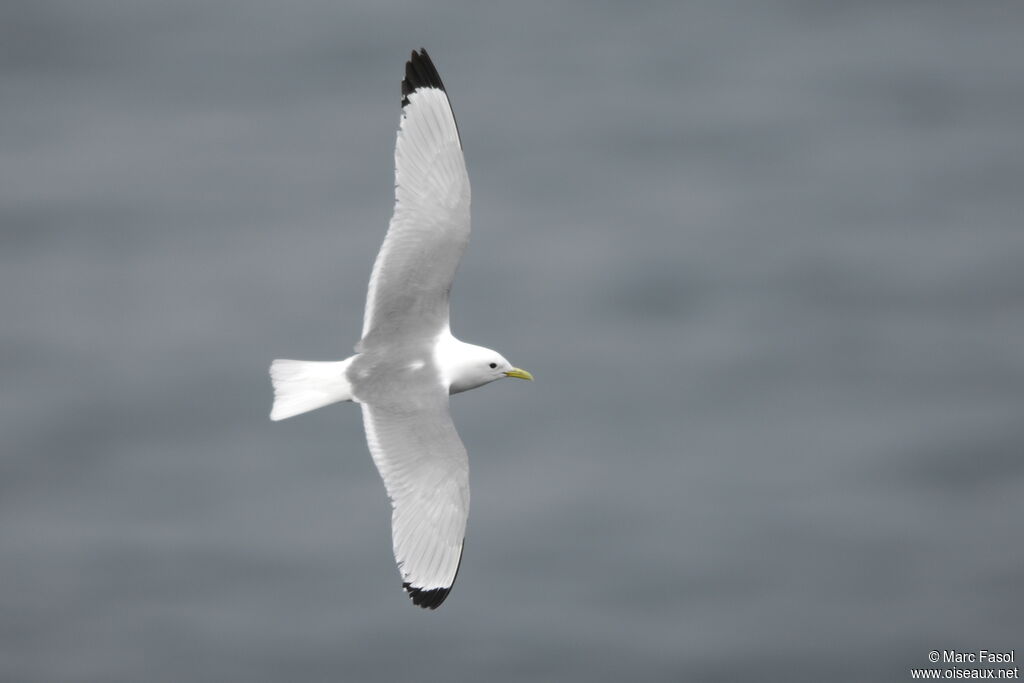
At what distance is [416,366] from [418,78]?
1976mm

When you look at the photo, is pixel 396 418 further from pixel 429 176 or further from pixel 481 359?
pixel 429 176

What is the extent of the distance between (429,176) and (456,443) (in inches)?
71.8

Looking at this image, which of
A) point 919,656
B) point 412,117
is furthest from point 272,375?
point 919,656

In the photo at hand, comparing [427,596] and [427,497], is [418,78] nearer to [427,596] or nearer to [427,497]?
[427,497]

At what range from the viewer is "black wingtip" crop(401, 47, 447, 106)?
430 inches

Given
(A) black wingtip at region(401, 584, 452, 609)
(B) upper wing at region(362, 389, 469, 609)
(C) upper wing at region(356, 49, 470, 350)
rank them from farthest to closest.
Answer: (C) upper wing at region(356, 49, 470, 350) → (B) upper wing at region(362, 389, 469, 609) → (A) black wingtip at region(401, 584, 452, 609)

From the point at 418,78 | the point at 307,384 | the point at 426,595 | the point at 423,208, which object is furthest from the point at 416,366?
the point at 418,78

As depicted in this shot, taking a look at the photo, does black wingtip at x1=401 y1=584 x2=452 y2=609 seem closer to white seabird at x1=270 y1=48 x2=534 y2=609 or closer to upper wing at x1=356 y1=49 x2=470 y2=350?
white seabird at x1=270 y1=48 x2=534 y2=609

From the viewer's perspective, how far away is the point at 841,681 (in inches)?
1275

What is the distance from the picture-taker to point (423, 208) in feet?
35.7

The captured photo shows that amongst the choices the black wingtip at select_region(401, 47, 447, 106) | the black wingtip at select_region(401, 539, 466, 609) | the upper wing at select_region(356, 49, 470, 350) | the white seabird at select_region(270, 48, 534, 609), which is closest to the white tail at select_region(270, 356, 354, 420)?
the white seabird at select_region(270, 48, 534, 609)

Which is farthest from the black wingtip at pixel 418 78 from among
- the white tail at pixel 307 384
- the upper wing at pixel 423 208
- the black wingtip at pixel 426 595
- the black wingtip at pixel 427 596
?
the black wingtip at pixel 427 596

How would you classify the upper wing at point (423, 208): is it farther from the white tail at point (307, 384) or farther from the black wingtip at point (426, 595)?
the black wingtip at point (426, 595)

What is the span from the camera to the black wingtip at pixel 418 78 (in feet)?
35.8
